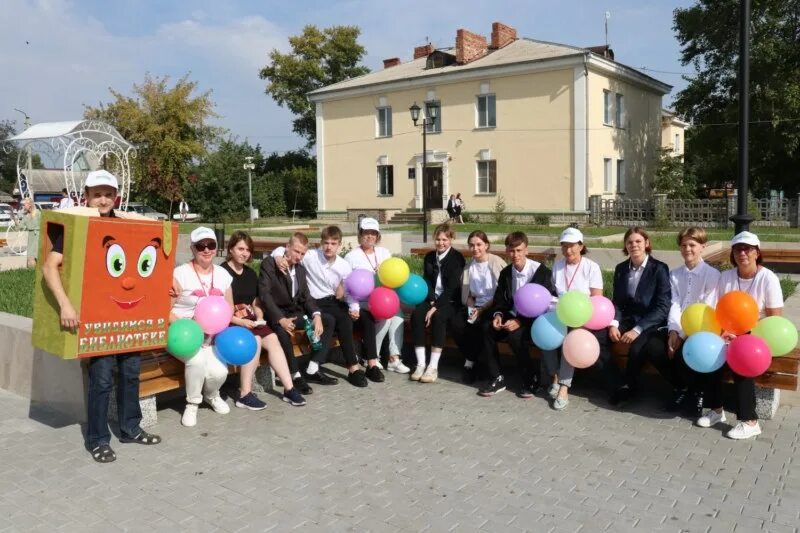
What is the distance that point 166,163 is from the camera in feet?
137

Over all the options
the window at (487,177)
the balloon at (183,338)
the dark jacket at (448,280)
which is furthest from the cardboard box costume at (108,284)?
the window at (487,177)

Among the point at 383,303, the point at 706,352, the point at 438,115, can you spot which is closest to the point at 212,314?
the point at 383,303

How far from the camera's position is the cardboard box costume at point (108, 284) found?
4637 millimetres

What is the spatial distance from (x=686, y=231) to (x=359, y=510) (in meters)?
3.58

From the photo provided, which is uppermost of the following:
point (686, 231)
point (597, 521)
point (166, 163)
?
A: point (166, 163)

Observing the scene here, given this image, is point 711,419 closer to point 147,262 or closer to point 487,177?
point 147,262

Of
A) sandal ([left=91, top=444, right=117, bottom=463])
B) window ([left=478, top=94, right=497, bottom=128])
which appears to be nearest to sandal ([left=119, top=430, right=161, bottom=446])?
sandal ([left=91, top=444, right=117, bottom=463])

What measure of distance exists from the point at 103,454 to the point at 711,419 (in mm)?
4402

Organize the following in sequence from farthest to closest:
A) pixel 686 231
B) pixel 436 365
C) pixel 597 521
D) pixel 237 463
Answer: pixel 436 365 → pixel 686 231 → pixel 237 463 → pixel 597 521

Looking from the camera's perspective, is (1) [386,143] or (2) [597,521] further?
(1) [386,143]

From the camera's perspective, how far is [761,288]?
5.41 m

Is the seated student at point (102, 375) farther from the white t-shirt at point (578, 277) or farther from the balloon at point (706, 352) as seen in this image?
→ the balloon at point (706, 352)

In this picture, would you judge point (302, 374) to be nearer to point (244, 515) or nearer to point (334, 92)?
point (244, 515)

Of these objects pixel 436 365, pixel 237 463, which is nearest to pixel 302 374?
pixel 436 365
